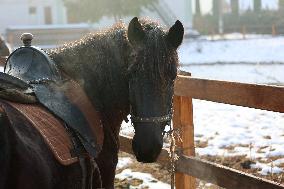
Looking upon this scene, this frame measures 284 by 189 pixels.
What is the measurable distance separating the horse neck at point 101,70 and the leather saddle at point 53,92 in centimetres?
10

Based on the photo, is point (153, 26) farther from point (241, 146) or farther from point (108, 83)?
point (241, 146)

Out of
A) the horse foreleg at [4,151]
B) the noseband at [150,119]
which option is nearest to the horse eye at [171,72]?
the noseband at [150,119]

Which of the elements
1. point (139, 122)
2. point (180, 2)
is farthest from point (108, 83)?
point (180, 2)

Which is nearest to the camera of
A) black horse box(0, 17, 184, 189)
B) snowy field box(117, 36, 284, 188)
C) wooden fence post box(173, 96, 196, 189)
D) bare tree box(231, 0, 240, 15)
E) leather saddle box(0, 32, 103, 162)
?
black horse box(0, 17, 184, 189)

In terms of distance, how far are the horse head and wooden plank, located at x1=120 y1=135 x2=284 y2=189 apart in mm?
1212

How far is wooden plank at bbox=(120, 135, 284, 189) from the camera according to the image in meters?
3.82

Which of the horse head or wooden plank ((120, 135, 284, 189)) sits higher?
the horse head

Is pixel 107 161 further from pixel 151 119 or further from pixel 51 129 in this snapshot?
pixel 51 129

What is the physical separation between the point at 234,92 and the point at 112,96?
4.20 feet

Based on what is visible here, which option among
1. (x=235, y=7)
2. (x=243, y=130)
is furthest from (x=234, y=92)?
(x=235, y=7)

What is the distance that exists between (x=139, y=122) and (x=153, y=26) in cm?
68

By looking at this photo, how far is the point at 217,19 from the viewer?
45000 mm

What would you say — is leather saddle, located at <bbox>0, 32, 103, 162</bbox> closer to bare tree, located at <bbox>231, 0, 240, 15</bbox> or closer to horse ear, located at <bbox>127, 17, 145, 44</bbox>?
horse ear, located at <bbox>127, 17, 145, 44</bbox>

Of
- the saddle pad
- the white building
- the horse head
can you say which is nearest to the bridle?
the horse head
